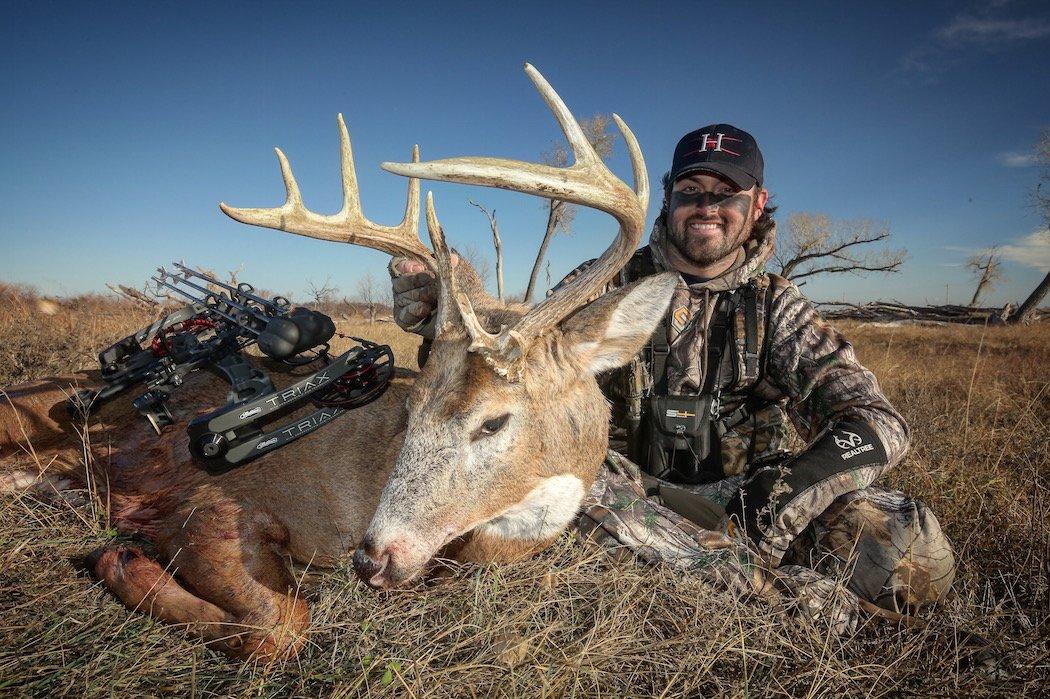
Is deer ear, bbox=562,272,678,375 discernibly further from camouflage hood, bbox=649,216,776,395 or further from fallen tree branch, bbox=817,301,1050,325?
fallen tree branch, bbox=817,301,1050,325

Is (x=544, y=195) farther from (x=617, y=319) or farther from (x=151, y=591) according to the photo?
(x=151, y=591)

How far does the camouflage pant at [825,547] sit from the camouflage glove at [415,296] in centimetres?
156

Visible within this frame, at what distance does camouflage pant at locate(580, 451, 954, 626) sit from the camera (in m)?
2.44

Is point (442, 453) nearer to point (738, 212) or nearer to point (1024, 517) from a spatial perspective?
point (738, 212)

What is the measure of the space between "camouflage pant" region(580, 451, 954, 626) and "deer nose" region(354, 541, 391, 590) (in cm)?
121

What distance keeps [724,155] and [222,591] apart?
4040 millimetres

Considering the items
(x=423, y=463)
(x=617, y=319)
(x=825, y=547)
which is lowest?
(x=825, y=547)

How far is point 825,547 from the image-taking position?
2.72 meters

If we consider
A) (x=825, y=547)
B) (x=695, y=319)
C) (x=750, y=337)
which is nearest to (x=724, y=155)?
(x=695, y=319)

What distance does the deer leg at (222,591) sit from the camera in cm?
220

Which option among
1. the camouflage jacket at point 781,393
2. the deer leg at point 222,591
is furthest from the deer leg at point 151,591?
the camouflage jacket at point 781,393

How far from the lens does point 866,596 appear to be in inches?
98.4

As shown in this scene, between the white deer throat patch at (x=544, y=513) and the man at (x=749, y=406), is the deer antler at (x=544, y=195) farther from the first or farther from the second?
the man at (x=749, y=406)

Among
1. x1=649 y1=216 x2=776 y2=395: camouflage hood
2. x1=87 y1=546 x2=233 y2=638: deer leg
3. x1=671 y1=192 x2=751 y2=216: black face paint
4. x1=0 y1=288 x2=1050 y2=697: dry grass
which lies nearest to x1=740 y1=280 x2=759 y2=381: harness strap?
x1=649 y1=216 x2=776 y2=395: camouflage hood
